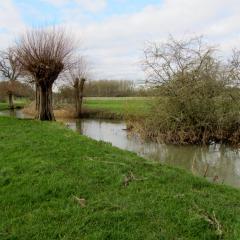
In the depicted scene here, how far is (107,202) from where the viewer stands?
5.37 meters

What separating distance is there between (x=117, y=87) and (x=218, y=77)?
37568mm

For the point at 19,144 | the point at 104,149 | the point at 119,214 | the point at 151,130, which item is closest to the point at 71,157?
the point at 104,149

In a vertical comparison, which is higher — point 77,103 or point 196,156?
point 77,103

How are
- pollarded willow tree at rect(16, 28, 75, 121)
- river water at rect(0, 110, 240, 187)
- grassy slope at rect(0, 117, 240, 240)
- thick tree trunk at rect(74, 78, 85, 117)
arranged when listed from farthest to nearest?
thick tree trunk at rect(74, 78, 85, 117)
pollarded willow tree at rect(16, 28, 75, 121)
river water at rect(0, 110, 240, 187)
grassy slope at rect(0, 117, 240, 240)

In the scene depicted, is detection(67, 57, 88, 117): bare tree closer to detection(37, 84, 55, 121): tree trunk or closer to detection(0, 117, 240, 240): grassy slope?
detection(37, 84, 55, 121): tree trunk

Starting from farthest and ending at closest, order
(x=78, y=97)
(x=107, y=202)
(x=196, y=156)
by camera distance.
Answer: (x=78, y=97) → (x=196, y=156) → (x=107, y=202)

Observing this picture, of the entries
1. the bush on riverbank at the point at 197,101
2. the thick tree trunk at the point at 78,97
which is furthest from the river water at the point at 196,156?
the thick tree trunk at the point at 78,97

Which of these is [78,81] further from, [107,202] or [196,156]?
[107,202]

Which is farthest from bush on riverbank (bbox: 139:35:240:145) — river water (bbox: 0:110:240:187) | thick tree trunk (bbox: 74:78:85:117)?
thick tree trunk (bbox: 74:78:85:117)

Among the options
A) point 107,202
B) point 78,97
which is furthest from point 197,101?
point 78,97

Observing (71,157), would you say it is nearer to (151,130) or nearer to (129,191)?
(129,191)

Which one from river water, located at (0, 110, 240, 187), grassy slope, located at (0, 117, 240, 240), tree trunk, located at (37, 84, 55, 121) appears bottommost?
river water, located at (0, 110, 240, 187)

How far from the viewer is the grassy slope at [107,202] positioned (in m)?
4.45

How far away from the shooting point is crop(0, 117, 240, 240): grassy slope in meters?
4.45
